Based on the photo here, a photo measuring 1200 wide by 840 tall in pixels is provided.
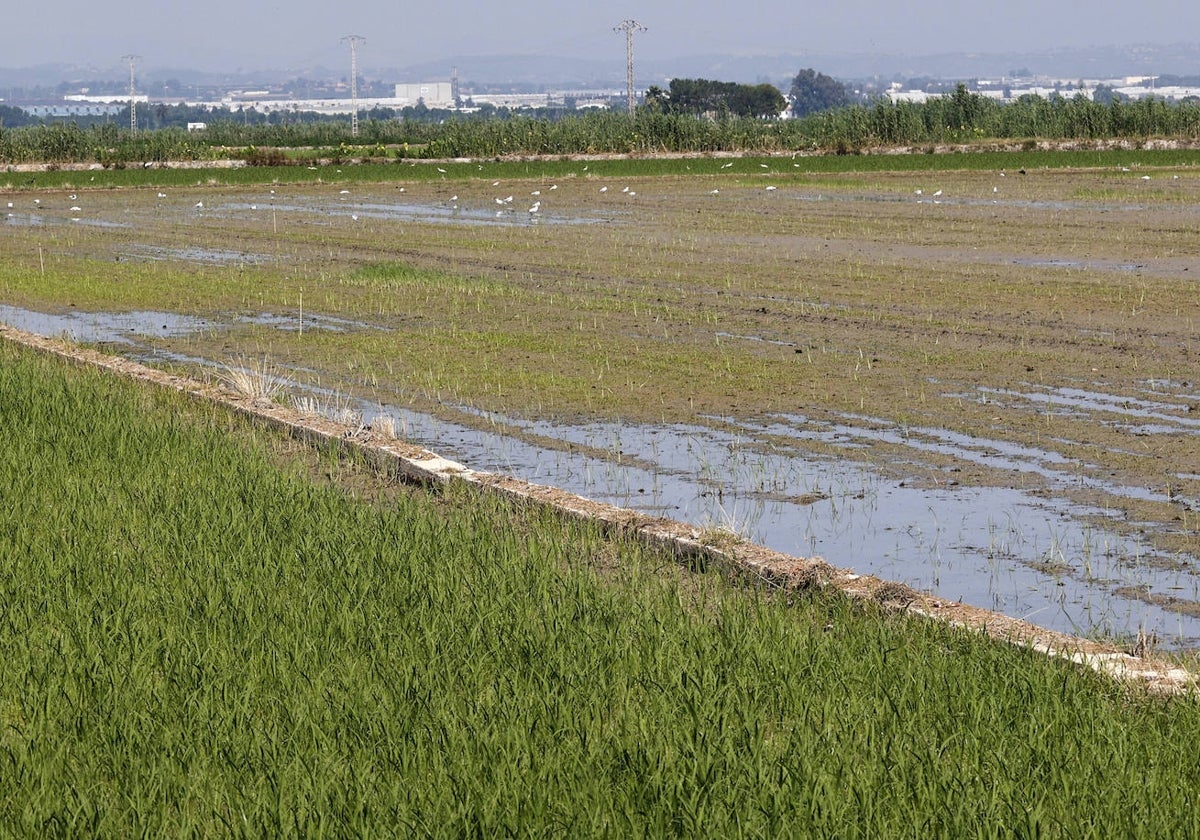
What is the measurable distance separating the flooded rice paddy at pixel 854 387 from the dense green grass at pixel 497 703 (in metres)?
0.98

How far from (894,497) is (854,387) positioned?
282 cm

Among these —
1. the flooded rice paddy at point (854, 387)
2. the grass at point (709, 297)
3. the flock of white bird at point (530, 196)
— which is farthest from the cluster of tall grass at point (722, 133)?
the flooded rice paddy at point (854, 387)

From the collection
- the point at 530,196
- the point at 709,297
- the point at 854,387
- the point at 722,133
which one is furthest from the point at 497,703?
the point at 722,133

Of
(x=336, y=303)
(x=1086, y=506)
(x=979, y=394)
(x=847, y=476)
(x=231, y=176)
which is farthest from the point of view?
(x=231, y=176)

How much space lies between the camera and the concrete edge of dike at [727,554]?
449cm

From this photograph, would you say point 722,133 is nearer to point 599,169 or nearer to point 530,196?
point 599,169

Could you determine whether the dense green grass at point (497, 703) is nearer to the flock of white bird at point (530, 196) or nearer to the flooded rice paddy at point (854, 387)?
the flooded rice paddy at point (854, 387)

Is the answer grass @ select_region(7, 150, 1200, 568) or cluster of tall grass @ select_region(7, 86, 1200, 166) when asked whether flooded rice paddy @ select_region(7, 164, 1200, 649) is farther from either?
cluster of tall grass @ select_region(7, 86, 1200, 166)

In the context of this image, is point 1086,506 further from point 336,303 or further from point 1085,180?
point 1085,180

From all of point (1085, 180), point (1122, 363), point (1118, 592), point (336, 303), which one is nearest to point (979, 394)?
point (1122, 363)

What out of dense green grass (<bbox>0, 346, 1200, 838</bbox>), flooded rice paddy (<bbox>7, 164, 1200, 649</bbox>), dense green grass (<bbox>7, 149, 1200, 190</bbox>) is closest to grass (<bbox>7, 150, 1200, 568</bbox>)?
flooded rice paddy (<bbox>7, 164, 1200, 649</bbox>)

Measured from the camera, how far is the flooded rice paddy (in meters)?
6.61

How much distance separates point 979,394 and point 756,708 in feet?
20.5

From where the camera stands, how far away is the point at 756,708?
398 cm
